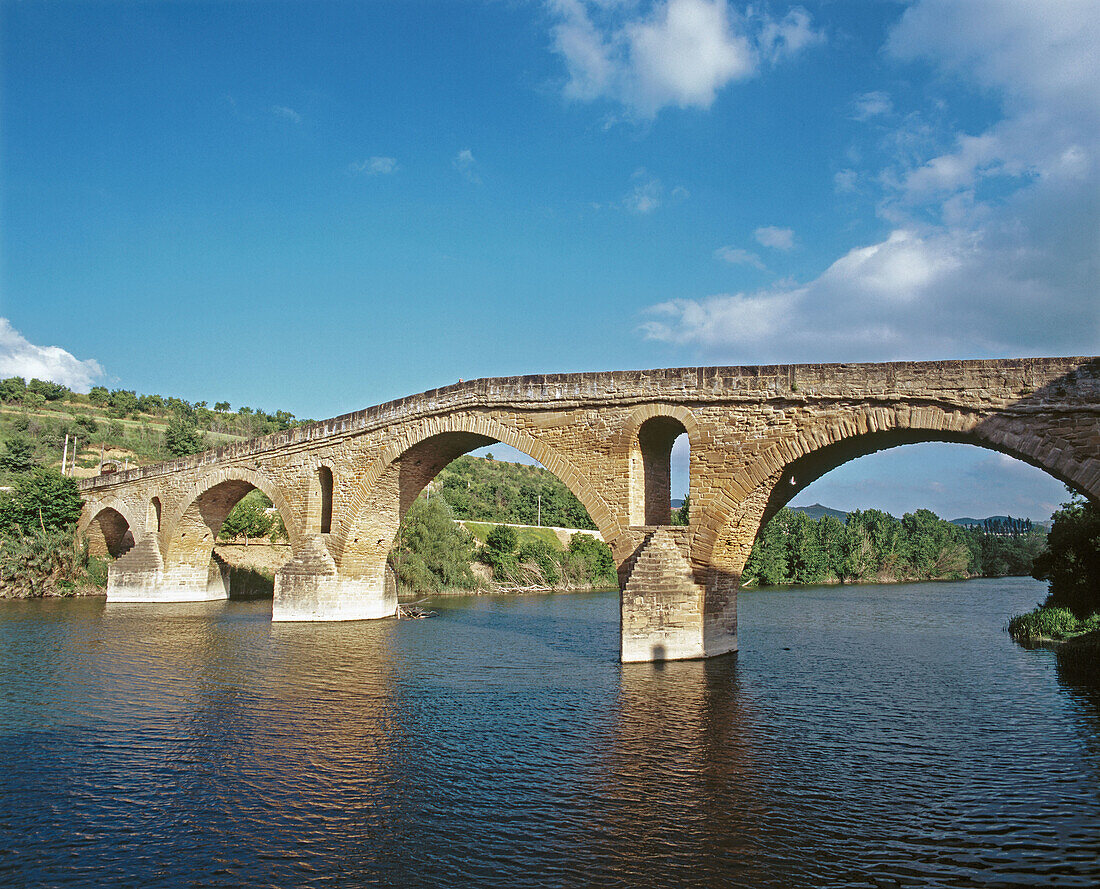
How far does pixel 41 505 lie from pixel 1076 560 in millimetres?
35175

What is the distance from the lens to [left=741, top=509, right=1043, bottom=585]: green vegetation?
4720 centimetres

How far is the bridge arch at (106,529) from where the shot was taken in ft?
101

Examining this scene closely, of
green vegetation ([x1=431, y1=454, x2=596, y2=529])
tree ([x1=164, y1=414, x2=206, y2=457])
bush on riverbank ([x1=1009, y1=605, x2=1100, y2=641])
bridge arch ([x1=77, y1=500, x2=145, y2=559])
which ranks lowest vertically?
bush on riverbank ([x1=1009, y1=605, x2=1100, y2=641])

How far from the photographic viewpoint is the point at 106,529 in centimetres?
3247

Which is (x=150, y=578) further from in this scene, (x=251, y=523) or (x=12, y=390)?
(x=12, y=390)

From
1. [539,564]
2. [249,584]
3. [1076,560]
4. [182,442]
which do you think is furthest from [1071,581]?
[182,442]

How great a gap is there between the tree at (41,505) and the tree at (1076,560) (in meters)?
34.3

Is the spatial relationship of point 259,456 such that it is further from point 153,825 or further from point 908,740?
point 908,740

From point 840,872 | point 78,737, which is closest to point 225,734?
point 78,737

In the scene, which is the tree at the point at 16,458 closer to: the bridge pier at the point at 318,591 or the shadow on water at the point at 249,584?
the shadow on water at the point at 249,584

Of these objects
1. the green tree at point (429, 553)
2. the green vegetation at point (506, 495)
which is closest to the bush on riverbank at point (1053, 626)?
the green tree at point (429, 553)

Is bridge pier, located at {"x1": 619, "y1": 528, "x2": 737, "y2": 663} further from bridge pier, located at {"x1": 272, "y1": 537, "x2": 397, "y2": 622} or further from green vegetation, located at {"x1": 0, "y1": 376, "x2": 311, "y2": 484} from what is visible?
green vegetation, located at {"x1": 0, "y1": 376, "x2": 311, "y2": 484}

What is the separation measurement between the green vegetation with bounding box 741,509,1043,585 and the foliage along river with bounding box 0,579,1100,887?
31.3 m

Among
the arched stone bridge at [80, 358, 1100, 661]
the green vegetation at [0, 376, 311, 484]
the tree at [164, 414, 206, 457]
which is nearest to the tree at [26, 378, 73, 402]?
the green vegetation at [0, 376, 311, 484]
